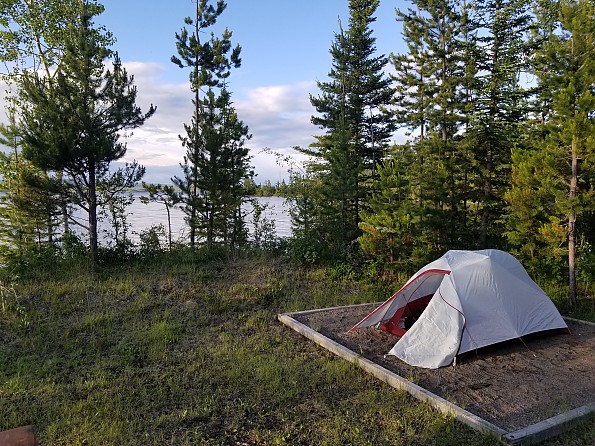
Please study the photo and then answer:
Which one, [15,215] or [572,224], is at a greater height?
[15,215]

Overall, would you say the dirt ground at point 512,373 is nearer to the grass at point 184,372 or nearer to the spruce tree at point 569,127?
the grass at point 184,372

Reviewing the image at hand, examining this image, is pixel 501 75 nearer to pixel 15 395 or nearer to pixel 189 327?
pixel 189 327

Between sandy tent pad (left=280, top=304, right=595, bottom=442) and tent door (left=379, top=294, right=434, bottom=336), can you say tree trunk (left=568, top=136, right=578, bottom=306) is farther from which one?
tent door (left=379, top=294, right=434, bottom=336)

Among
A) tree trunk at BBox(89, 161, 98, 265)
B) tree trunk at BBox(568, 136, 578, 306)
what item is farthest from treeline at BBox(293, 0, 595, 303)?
tree trunk at BBox(89, 161, 98, 265)

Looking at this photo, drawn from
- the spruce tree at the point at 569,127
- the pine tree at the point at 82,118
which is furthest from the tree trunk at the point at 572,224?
the pine tree at the point at 82,118

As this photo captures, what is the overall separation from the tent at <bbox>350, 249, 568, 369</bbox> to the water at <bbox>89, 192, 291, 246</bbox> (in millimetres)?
6067

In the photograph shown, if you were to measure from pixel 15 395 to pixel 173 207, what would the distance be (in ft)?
22.1

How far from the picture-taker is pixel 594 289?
877cm

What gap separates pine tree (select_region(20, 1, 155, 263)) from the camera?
801cm

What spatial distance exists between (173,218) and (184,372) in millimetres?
6796

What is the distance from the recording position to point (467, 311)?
5.48 meters

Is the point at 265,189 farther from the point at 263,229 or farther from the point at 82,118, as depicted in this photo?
the point at 82,118

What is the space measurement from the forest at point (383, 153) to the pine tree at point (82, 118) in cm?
3

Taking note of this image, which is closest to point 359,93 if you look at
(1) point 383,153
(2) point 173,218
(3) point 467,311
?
(1) point 383,153
